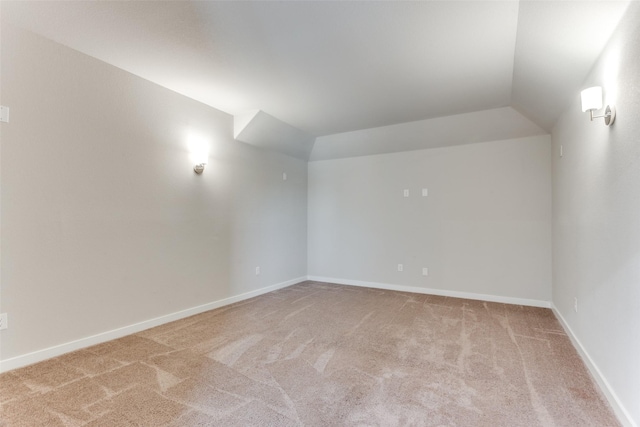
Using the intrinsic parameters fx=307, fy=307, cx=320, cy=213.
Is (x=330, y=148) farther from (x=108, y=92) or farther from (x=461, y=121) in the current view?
(x=108, y=92)

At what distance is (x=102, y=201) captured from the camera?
2822mm

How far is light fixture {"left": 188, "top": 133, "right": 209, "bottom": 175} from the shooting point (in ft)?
12.0

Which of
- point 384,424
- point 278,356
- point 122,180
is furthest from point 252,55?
point 384,424

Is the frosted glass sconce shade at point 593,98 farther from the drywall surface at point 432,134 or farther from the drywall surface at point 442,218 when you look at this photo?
the drywall surface at point 442,218

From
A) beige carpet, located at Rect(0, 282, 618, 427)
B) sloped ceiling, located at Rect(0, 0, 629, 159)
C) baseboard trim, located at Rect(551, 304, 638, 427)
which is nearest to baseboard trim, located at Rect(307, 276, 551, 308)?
beige carpet, located at Rect(0, 282, 618, 427)

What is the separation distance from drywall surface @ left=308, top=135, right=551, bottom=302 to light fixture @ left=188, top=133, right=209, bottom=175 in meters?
2.45

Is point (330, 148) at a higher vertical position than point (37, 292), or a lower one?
higher

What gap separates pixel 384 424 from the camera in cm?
167

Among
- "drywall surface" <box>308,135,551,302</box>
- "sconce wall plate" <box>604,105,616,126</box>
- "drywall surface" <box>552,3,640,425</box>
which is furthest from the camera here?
"drywall surface" <box>308,135,551,302</box>

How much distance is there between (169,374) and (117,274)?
4.08ft

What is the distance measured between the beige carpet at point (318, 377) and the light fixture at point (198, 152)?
1783 mm

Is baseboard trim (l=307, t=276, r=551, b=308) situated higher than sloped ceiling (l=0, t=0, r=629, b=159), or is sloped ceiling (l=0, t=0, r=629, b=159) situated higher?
sloped ceiling (l=0, t=0, r=629, b=159)

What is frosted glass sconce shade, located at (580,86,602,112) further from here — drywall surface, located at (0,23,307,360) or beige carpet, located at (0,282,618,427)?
drywall surface, located at (0,23,307,360)

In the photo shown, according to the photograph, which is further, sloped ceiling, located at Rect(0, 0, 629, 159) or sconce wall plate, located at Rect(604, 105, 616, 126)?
sloped ceiling, located at Rect(0, 0, 629, 159)
